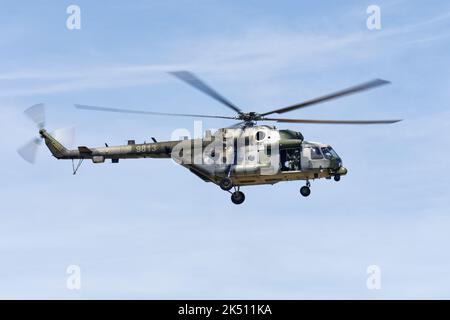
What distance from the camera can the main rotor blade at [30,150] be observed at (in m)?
71.8

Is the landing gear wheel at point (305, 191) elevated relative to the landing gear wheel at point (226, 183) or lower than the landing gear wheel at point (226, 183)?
lower

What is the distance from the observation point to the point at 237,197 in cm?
6794

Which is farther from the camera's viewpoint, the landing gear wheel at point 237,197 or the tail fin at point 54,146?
the tail fin at point 54,146

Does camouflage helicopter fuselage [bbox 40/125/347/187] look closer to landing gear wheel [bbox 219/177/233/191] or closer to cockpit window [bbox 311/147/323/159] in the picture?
cockpit window [bbox 311/147/323/159]

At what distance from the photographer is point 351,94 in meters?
60.8

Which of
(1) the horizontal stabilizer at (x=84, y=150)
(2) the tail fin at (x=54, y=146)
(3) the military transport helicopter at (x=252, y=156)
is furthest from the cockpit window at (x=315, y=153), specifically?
(2) the tail fin at (x=54, y=146)

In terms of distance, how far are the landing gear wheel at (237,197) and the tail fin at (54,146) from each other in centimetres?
1286

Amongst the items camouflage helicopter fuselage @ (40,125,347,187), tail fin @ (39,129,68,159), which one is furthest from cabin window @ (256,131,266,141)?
tail fin @ (39,129,68,159)

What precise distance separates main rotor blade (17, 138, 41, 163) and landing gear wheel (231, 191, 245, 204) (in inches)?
597

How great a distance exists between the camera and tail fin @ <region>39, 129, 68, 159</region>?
71.6m

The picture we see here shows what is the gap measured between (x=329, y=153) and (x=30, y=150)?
2191cm

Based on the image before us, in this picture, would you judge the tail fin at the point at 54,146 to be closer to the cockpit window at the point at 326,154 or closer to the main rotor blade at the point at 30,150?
the main rotor blade at the point at 30,150

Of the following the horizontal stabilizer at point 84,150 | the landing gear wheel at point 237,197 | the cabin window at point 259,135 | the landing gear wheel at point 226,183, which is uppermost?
the cabin window at point 259,135
